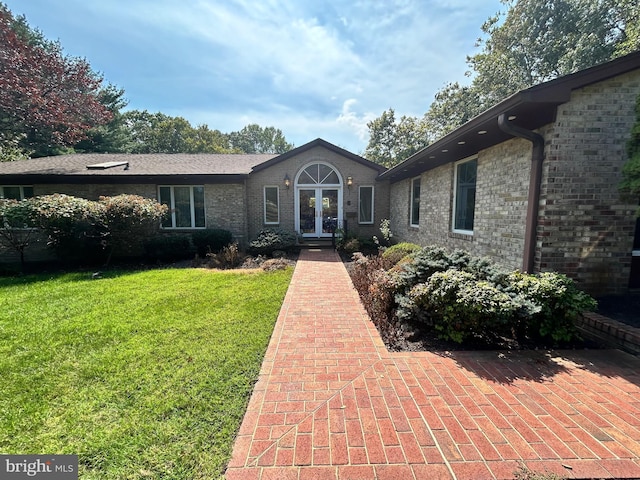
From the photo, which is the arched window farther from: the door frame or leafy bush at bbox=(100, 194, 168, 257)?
leafy bush at bbox=(100, 194, 168, 257)

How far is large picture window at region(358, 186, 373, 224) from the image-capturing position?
12.2 meters

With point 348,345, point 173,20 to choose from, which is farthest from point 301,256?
point 173,20

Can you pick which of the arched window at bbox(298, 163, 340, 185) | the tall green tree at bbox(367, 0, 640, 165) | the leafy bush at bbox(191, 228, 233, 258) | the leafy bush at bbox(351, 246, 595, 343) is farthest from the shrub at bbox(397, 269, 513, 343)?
the tall green tree at bbox(367, 0, 640, 165)

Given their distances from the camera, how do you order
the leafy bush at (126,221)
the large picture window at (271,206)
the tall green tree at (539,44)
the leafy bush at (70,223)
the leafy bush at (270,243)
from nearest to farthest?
the leafy bush at (70,223), the leafy bush at (126,221), the leafy bush at (270,243), the large picture window at (271,206), the tall green tree at (539,44)

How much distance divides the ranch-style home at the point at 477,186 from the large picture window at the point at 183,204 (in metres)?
0.04

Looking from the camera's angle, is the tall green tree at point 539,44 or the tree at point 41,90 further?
the tall green tree at point 539,44

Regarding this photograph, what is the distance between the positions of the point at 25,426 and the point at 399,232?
1075 centimetres

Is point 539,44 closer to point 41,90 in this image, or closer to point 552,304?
point 552,304

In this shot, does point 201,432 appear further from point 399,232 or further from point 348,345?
point 399,232

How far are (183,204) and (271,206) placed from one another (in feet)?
11.6

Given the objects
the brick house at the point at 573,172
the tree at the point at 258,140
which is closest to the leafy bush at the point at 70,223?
the brick house at the point at 573,172

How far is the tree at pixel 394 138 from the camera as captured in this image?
2750 centimetres

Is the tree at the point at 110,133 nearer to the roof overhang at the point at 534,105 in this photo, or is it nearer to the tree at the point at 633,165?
the roof overhang at the point at 534,105

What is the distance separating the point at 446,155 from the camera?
692 centimetres
